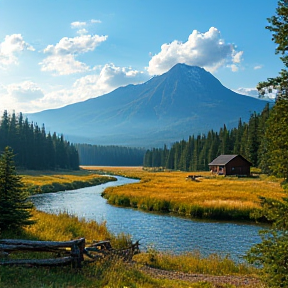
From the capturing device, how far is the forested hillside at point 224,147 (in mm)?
88125

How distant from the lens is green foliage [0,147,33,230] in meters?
16.0

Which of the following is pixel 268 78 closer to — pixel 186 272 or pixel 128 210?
pixel 186 272

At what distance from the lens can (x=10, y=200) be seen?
1617 centimetres

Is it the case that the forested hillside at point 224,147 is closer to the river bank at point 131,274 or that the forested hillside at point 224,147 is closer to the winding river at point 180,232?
the winding river at point 180,232

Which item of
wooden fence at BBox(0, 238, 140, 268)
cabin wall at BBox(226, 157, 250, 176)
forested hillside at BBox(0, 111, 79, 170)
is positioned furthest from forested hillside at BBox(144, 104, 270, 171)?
wooden fence at BBox(0, 238, 140, 268)

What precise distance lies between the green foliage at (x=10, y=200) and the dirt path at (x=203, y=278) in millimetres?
6809

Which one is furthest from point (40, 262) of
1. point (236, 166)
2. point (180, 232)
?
point (236, 166)

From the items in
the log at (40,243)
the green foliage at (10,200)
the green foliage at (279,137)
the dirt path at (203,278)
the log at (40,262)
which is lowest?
the dirt path at (203,278)

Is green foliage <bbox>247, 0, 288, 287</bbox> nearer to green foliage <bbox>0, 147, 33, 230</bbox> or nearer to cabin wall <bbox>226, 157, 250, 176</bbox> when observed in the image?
green foliage <bbox>0, 147, 33, 230</bbox>

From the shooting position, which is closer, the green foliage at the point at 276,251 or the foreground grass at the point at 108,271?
the green foliage at the point at 276,251

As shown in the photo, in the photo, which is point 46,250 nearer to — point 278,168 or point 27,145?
point 278,168

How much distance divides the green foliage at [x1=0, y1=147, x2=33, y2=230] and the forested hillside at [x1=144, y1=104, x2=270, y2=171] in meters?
66.9

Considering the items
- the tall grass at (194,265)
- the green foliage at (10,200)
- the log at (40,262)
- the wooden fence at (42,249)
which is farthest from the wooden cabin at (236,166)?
the log at (40,262)

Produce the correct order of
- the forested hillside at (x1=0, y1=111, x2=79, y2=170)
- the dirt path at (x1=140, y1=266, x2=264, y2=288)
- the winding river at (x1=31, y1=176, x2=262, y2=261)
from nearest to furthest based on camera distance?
the dirt path at (x1=140, y1=266, x2=264, y2=288), the winding river at (x1=31, y1=176, x2=262, y2=261), the forested hillside at (x1=0, y1=111, x2=79, y2=170)
